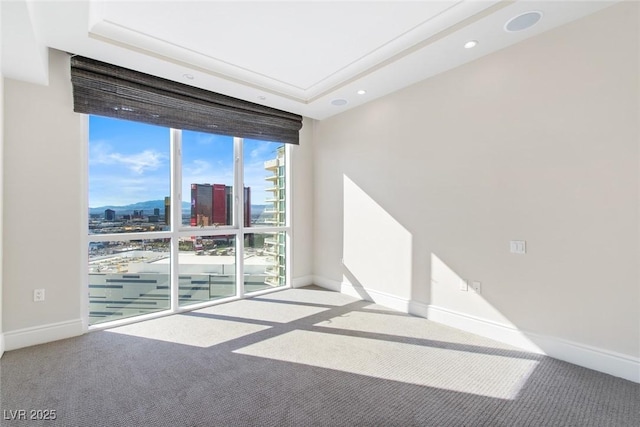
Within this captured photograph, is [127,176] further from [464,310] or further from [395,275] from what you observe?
[464,310]

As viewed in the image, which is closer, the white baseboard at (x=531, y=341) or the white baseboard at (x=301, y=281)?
the white baseboard at (x=531, y=341)

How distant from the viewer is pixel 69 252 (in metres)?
2.75

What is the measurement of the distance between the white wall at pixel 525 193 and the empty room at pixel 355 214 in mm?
16

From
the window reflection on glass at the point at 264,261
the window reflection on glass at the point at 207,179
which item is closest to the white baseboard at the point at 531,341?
the window reflection on glass at the point at 264,261

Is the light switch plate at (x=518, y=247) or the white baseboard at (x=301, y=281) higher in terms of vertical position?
the light switch plate at (x=518, y=247)

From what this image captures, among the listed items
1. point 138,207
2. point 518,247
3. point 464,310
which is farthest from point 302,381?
point 138,207

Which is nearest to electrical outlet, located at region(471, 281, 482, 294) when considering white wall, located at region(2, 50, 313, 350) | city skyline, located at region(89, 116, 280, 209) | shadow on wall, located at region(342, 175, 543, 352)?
shadow on wall, located at region(342, 175, 543, 352)

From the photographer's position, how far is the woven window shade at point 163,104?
2715 mm

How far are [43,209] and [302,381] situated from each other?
2.73 metres

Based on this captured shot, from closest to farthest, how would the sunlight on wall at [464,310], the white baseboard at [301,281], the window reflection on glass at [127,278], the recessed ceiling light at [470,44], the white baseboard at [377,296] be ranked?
the recessed ceiling light at [470,44] < the sunlight on wall at [464,310] < the window reflection on glass at [127,278] < the white baseboard at [377,296] < the white baseboard at [301,281]

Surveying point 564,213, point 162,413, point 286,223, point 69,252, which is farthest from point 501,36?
point 69,252

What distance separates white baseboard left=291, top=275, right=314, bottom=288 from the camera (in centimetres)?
450

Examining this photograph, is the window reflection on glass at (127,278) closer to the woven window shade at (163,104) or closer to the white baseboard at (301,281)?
the woven window shade at (163,104)

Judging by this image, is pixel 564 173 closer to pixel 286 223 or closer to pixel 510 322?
pixel 510 322
